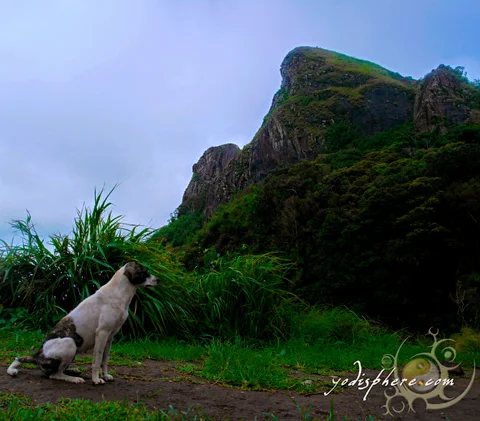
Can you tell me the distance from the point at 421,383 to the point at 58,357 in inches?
116

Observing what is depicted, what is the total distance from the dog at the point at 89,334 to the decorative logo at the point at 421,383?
211 centimetres

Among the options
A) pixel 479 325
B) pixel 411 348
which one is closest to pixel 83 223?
pixel 411 348

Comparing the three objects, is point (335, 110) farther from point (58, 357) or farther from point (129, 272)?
point (58, 357)

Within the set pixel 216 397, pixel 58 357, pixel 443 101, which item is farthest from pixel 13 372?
pixel 443 101

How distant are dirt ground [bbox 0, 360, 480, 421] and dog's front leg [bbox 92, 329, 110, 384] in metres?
0.06

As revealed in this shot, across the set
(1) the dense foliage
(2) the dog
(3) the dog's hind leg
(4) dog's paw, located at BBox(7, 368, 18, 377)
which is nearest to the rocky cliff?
(1) the dense foliage

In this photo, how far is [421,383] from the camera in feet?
13.4

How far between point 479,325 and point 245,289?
6325 millimetres

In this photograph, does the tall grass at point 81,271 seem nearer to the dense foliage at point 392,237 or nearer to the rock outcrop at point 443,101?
the dense foliage at point 392,237

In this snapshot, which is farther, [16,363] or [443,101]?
[443,101]

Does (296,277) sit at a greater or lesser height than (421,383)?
greater

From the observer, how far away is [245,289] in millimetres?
6875

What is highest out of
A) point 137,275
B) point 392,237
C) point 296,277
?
point 392,237

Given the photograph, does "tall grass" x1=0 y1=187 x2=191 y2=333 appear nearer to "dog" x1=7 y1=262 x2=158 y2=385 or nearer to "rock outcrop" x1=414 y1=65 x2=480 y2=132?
"dog" x1=7 y1=262 x2=158 y2=385
